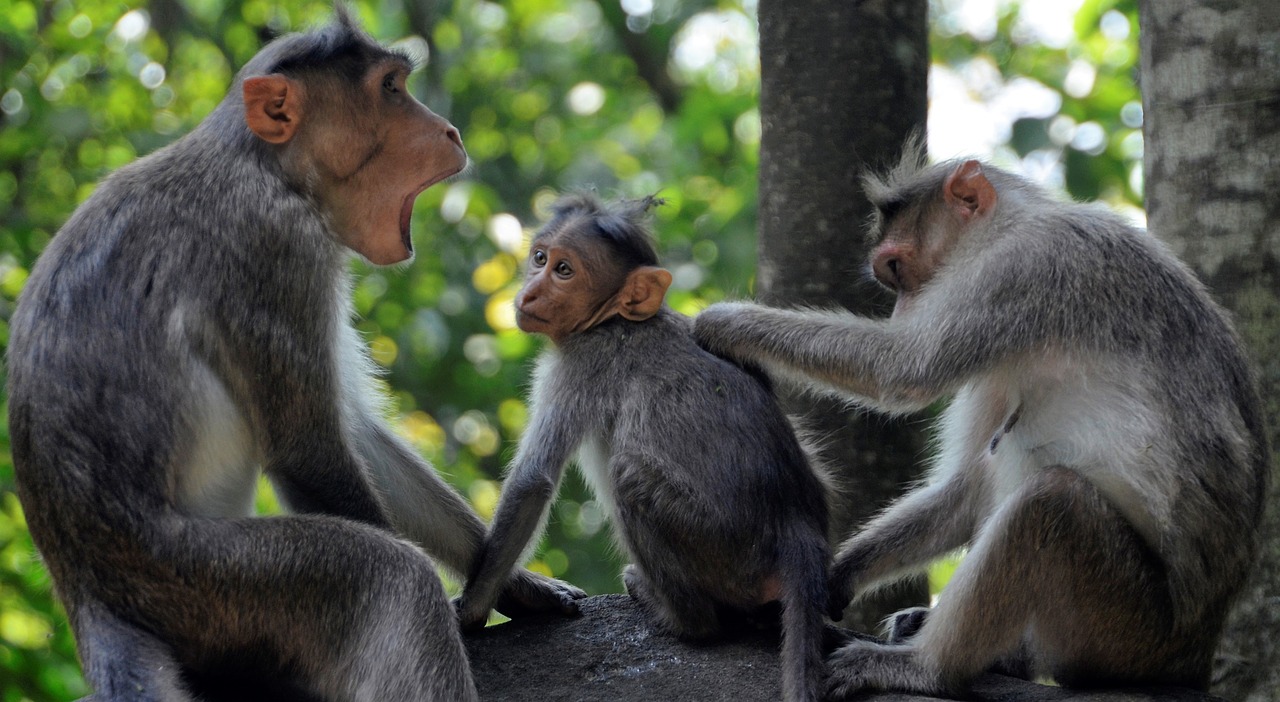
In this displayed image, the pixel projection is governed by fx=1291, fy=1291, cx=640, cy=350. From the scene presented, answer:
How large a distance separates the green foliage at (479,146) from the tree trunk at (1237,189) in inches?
115

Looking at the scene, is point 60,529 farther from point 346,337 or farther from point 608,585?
point 608,585

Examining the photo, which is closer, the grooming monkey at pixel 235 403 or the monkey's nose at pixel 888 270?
the grooming monkey at pixel 235 403

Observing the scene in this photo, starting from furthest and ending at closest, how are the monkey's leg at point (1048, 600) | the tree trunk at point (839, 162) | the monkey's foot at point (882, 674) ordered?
the tree trunk at point (839, 162) < the monkey's foot at point (882, 674) < the monkey's leg at point (1048, 600)

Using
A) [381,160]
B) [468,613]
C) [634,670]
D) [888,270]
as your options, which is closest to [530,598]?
[468,613]

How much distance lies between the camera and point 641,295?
4969 millimetres

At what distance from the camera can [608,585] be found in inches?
442

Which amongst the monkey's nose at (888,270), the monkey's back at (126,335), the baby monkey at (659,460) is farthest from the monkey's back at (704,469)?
the monkey's back at (126,335)

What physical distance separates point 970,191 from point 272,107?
8.30ft

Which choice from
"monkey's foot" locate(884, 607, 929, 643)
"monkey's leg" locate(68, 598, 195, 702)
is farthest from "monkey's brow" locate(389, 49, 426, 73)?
"monkey's foot" locate(884, 607, 929, 643)

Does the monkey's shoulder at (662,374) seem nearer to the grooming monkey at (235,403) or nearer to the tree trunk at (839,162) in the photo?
the tree trunk at (839,162)

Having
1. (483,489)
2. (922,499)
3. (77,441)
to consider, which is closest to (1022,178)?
(922,499)

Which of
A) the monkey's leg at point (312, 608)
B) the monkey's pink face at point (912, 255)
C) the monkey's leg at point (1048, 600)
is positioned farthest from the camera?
the monkey's pink face at point (912, 255)

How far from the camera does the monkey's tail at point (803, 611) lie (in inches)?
157

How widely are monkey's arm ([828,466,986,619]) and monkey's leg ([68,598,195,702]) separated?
7.82 feet
